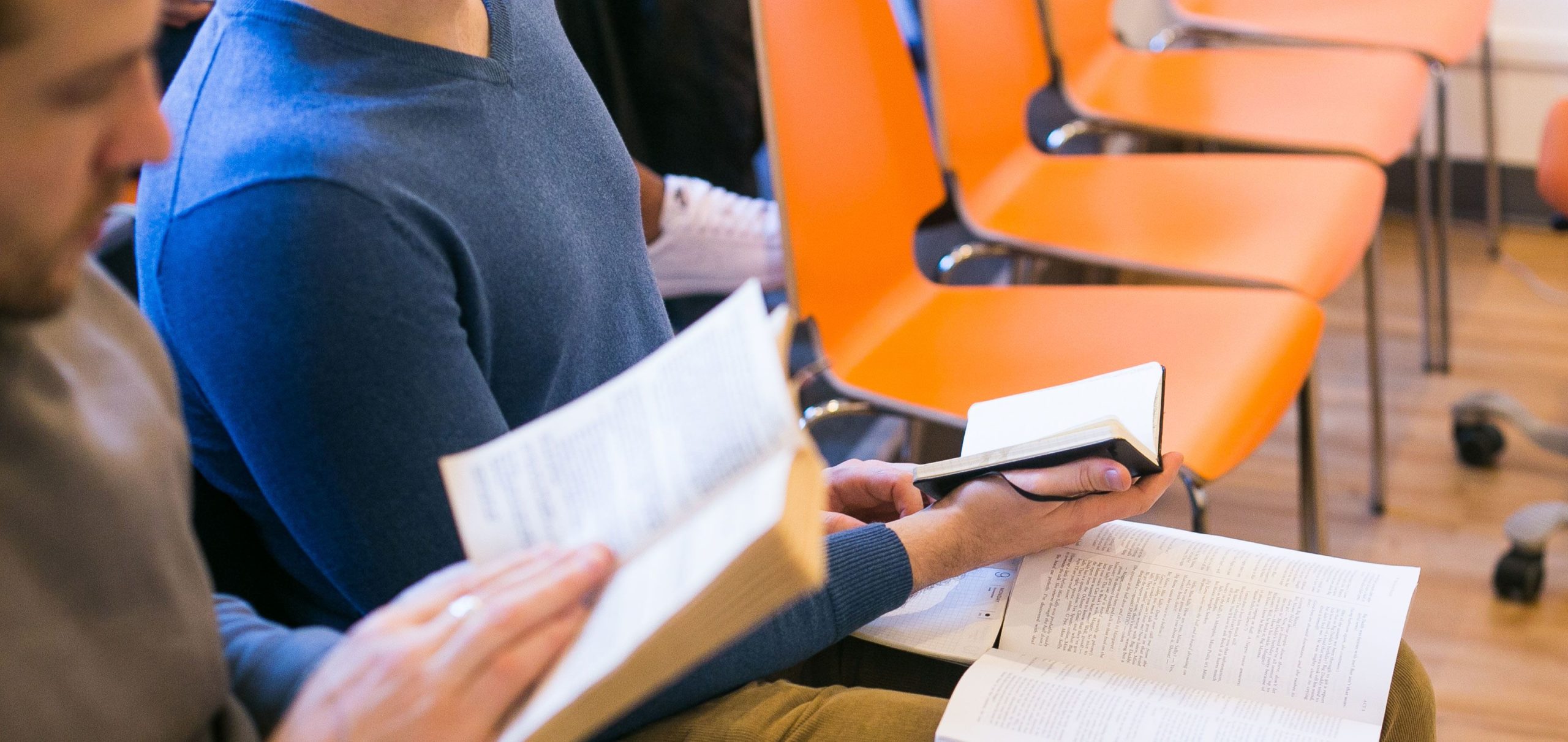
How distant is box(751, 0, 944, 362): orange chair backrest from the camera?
137cm

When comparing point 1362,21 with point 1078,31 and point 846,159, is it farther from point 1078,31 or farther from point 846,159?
point 846,159

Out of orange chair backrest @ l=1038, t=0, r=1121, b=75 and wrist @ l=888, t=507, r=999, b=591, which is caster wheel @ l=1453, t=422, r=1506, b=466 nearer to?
orange chair backrest @ l=1038, t=0, r=1121, b=75

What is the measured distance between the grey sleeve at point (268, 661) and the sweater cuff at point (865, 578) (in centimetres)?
34

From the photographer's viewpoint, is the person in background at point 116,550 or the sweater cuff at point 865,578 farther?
the sweater cuff at point 865,578

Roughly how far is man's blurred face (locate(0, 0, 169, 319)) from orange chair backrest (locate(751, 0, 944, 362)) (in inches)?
32.6

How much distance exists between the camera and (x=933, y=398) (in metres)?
1.38

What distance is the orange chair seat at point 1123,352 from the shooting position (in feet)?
4.29

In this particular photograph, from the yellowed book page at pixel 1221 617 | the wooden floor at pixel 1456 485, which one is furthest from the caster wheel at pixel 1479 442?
the yellowed book page at pixel 1221 617

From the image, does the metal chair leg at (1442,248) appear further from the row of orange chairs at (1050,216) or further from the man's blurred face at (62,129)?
the man's blurred face at (62,129)

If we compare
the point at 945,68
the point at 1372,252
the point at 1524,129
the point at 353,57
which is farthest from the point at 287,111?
the point at 1524,129

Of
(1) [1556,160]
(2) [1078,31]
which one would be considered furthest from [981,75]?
(1) [1556,160]

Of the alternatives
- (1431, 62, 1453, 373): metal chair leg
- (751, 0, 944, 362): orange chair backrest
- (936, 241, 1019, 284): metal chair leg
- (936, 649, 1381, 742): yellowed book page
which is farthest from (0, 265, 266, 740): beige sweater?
(1431, 62, 1453, 373): metal chair leg

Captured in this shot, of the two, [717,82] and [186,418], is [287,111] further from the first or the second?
[717,82]

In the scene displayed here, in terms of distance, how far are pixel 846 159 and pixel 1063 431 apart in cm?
62
